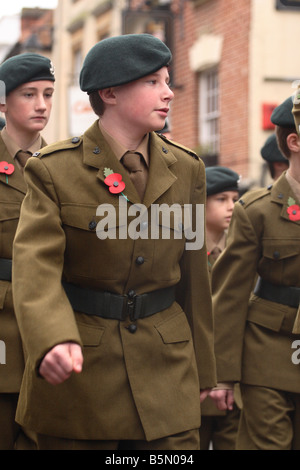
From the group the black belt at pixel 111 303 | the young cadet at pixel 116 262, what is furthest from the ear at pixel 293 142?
the black belt at pixel 111 303

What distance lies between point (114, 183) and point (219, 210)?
9.59ft

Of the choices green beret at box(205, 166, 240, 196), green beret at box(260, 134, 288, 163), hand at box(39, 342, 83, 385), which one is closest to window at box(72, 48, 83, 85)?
green beret at box(260, 134, 288, 163)

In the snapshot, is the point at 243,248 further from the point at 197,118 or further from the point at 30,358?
the point at 197,118

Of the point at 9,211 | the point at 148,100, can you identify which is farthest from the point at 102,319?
the point at 9,211

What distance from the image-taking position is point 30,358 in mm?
3785

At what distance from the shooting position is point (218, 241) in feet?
23.0

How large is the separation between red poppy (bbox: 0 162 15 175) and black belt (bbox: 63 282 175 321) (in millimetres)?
1282

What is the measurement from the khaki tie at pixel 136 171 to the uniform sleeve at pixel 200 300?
286 mm

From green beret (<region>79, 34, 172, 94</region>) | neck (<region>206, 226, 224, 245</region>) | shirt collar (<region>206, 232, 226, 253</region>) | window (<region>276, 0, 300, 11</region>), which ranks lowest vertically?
shirt collar (<region>206, 232, 226, 253</region>)

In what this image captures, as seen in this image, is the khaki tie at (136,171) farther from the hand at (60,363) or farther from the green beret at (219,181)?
the green beret at (219,181)

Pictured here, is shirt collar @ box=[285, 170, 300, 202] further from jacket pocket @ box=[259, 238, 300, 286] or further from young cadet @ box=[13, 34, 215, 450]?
young cadet @ box=[13, 34, 215, 450]

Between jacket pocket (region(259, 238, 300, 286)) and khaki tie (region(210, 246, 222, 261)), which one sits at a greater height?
jacket pocket (region(259, 238, 300, 286))

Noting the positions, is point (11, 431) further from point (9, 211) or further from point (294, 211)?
point (294, 211)

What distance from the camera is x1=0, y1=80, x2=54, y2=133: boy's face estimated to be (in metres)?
5.50
